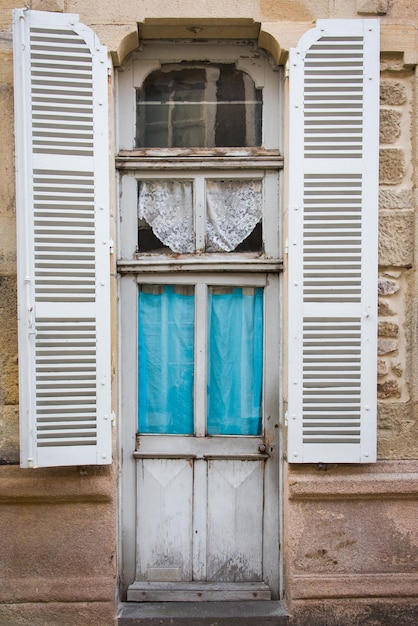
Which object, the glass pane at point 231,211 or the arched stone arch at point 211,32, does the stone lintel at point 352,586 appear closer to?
the glass pane at point 231,211

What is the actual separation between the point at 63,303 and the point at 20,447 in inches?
31.5

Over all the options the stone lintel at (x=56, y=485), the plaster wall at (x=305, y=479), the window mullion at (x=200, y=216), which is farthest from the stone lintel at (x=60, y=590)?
the window mullion at (x=200, y=216)

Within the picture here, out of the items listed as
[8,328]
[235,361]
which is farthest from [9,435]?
[235,361]

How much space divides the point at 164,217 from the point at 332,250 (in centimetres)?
101

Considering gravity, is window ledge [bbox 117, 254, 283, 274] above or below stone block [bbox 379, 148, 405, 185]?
below

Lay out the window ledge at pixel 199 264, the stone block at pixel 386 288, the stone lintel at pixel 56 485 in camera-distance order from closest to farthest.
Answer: the stone lintel at pixel 56 485, the stone block at pixel 386 288, the window ledge at pixel 199 264

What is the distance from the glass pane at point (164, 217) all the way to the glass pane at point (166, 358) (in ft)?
0.84

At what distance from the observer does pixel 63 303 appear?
341cm

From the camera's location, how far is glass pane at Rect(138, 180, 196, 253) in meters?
3.75

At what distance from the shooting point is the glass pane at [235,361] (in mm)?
3771

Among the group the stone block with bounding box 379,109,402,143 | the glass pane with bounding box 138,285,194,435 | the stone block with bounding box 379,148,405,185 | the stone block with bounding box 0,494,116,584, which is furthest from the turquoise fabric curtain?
the stone block with bounding box 379,109,402,143

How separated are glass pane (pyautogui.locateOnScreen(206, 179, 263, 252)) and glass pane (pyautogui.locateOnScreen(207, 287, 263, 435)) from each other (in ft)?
0.96

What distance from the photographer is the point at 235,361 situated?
3787mm

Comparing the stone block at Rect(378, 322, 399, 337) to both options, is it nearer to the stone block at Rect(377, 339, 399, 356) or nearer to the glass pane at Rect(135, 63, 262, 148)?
the stone block at Rect(377, 339, 399, 356)
